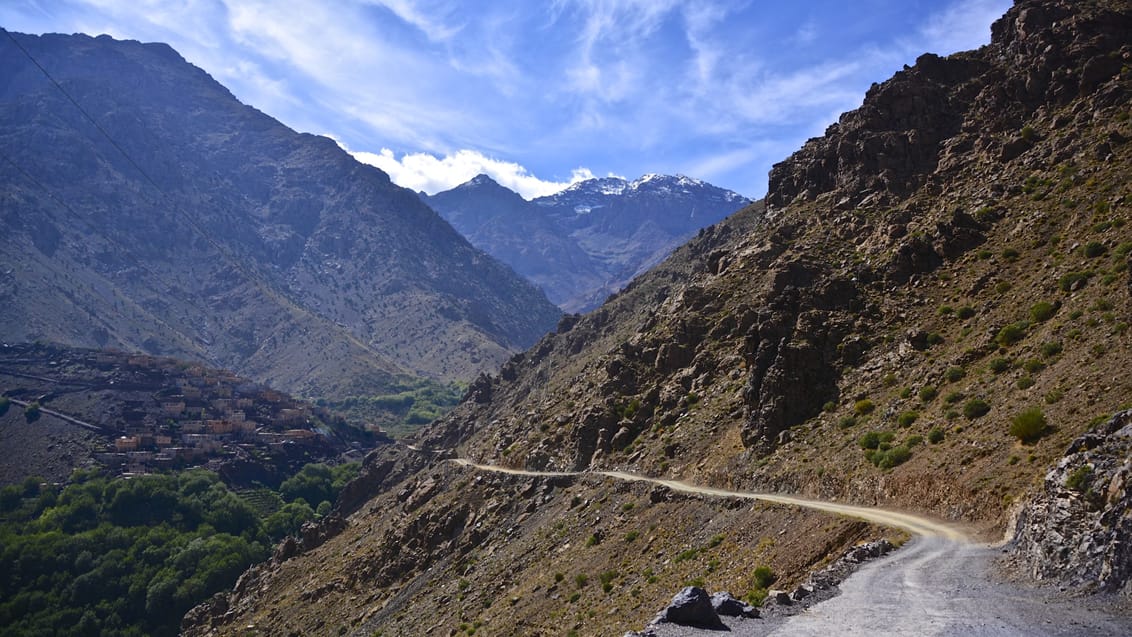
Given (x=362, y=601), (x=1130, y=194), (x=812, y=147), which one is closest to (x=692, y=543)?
(x=1130, y=194)

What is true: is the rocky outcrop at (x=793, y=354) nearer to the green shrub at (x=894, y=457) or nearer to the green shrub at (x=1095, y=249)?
the green shrub at (x=894, y=457)

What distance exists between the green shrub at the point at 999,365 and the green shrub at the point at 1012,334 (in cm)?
157

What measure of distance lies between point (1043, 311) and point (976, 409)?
25.3 feet

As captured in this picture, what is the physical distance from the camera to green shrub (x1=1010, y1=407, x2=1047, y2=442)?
24562 millimetres

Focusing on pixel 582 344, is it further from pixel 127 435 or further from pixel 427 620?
pixel 127 435

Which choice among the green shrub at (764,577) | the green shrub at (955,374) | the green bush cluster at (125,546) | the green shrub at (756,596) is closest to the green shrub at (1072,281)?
the green shrub at (955,374)

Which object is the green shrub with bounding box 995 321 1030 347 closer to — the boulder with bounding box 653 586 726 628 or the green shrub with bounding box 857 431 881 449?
the green shrub with bounding box 857 431 881 449

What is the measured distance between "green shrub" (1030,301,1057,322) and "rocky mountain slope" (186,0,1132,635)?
0.08m

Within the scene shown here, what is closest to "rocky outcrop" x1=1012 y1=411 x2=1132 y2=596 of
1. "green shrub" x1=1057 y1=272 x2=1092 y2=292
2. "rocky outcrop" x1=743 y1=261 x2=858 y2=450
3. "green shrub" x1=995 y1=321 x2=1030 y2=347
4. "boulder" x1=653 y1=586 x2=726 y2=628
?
"boulder" x1=653 y1=586 x2=726 y2=628

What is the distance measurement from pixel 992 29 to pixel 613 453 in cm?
4952

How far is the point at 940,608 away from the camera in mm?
15445

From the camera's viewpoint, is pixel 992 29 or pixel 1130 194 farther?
pixel 992 29

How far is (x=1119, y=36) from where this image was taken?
48.5 m

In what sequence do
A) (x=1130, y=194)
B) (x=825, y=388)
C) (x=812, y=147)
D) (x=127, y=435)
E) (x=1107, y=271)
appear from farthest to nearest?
(x=127, y=435) → (x=812, y=147) → (x=825, y=388) → (x=1130, y=194) → (x=1107, y=271)
